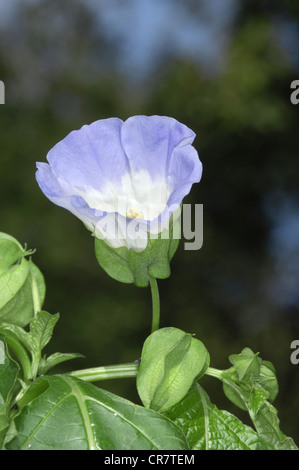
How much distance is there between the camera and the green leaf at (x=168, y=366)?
37 centimetres

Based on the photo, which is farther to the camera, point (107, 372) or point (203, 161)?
point (203, 161)

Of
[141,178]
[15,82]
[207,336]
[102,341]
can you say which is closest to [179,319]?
[207,336]

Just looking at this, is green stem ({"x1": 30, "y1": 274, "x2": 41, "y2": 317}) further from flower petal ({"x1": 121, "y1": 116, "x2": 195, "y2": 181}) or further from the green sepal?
flower petal ({"x1": 121, "y1": 116, "x2": 195, "y2": 181})

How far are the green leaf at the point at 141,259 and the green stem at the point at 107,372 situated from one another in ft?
0.17

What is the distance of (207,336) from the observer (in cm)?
246

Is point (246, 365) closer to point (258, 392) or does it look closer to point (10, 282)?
point (258, 392)

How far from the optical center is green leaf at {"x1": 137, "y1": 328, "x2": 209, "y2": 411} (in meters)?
0.37

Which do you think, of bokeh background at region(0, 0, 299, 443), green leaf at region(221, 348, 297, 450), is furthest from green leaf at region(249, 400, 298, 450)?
bokeh background at region(0, 0, 299, 443)

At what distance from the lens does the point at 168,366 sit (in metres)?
0.37

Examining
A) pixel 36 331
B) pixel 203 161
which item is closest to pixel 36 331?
pixel 36 331

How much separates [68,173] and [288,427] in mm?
2125

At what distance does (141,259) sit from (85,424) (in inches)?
4.2

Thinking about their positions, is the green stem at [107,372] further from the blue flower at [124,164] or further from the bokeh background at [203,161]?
the bokeh background at [203,161]
